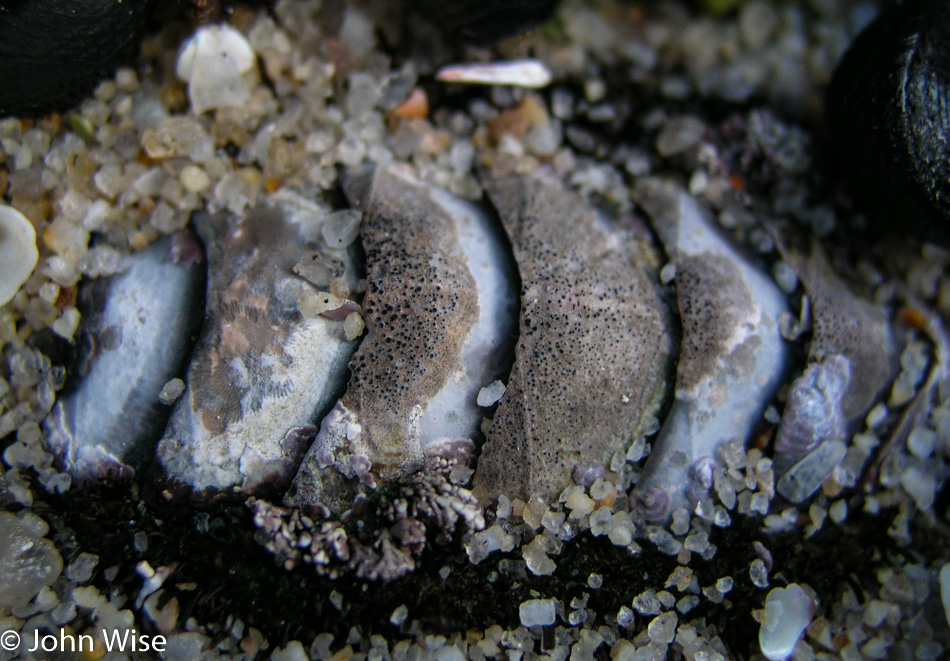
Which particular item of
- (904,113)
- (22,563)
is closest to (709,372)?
(904,113)

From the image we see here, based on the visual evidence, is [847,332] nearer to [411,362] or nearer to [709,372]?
[709,372]

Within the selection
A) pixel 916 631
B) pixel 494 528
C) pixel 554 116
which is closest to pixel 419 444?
pixel 494 528

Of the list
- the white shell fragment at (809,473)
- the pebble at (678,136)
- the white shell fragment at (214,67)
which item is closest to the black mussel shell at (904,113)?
the pebble at (678,136)

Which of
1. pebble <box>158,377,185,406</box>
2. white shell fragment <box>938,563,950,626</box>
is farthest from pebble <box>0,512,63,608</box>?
white shell fragment <box>938,563,950,626</box>

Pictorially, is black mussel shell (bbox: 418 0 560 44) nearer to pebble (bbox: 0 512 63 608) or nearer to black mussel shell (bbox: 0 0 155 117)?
black mussel shell (bbox: 0 0 155 117)

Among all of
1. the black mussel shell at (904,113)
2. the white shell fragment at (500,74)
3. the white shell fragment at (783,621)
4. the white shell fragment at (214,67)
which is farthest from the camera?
the white shell fragment at (500,74)

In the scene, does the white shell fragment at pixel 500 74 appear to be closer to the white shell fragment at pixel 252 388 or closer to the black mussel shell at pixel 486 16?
the black mussel shell at pixel 486 16
